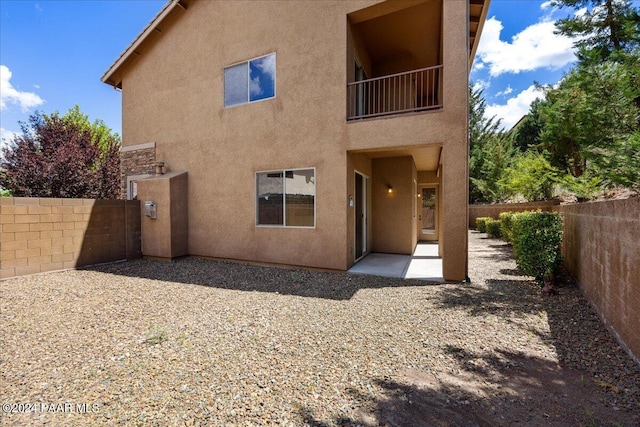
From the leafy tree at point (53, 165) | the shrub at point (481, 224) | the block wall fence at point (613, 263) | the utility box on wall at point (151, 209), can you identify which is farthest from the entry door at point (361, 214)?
the leafy tree at point (53, 165)

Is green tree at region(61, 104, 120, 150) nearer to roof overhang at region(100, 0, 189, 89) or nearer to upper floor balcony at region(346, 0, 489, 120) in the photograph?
roof overhang at region(100, 0, 189, 89)

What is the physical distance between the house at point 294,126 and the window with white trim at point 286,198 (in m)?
0.03

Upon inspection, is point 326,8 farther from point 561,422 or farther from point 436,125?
point 561,422

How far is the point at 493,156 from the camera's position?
20438mm

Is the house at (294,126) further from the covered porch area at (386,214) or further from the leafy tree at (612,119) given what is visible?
the leafy tree at (612,119)

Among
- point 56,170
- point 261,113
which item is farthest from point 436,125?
point 56,170

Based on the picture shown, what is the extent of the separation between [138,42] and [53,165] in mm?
6887

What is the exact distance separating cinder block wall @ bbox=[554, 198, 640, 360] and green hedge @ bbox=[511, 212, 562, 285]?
361 millimetres

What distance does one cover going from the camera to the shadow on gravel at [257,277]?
5961 millimetres

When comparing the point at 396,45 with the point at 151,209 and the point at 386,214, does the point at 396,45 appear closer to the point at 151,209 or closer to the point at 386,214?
the point at 386,214

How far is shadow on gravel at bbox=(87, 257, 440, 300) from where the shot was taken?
19.6 ft

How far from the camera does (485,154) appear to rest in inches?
850

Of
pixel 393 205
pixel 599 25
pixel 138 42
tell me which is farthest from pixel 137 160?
pixel 599 25

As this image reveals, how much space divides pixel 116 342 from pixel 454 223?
6.16 m
